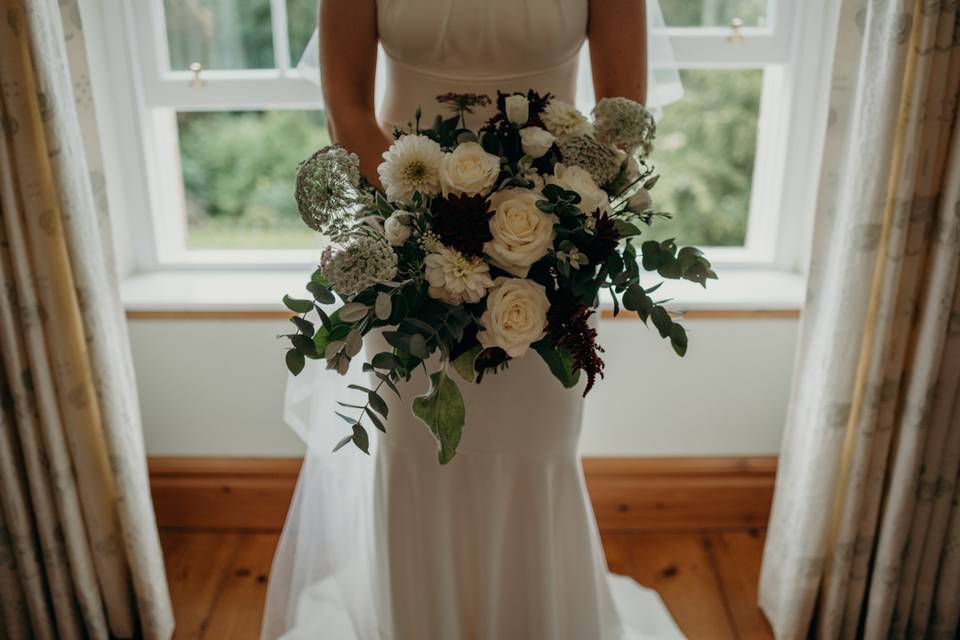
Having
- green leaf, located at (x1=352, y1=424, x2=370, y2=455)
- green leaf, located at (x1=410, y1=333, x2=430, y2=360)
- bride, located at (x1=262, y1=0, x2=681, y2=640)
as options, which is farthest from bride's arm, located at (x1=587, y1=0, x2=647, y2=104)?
green leaf, located at (x1=352, y1=424, x2=370, y2=455)

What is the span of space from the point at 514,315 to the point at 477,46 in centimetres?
61

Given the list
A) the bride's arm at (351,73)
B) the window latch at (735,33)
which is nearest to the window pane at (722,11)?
the window latch at (735,33)

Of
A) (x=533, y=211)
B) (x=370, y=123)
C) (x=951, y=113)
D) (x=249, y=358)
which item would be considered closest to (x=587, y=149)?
(x=533, y=211)

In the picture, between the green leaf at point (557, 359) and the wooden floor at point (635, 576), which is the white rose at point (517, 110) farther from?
the wooden floor at point (635, 576)

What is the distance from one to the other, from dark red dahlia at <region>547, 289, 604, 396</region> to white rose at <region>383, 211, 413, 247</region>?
0.22 m

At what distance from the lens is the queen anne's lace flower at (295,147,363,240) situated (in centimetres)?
106

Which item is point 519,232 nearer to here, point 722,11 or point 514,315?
point 514,315

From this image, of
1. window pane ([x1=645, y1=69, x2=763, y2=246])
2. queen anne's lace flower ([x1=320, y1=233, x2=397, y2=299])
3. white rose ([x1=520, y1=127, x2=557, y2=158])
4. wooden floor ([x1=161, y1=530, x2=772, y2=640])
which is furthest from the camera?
window pane ([x1=645, y1=69, x2=763, y2=246])

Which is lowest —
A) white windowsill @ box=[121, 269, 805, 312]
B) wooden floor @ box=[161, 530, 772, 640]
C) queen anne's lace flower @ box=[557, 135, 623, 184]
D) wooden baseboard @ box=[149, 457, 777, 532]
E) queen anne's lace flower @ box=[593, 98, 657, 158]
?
wooden floor @ box=[161, 530, 772, 640]

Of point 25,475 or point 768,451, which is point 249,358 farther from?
point 768,451

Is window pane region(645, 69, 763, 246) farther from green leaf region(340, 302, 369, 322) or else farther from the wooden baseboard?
green leaf region(340, 302, 369, 322)

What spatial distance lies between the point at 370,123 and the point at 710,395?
1185 millimetres

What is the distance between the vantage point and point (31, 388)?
5.23 feet

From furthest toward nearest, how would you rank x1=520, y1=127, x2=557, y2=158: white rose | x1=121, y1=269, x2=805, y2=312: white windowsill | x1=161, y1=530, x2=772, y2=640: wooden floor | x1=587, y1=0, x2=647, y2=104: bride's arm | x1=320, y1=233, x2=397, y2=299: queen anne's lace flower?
x1=121, y1=269, x2=805, y2=312: white windowsill < x1=161, y1=530, x2=772, y2=640: wooden floor < x1=587, y1=0, x2=647, y2=104: bride's arm < x1=520, y1=127, x2=557, y2=158: white rose < x1=320, y1=233, x2=397, y2=299: queen anne's lace flower
